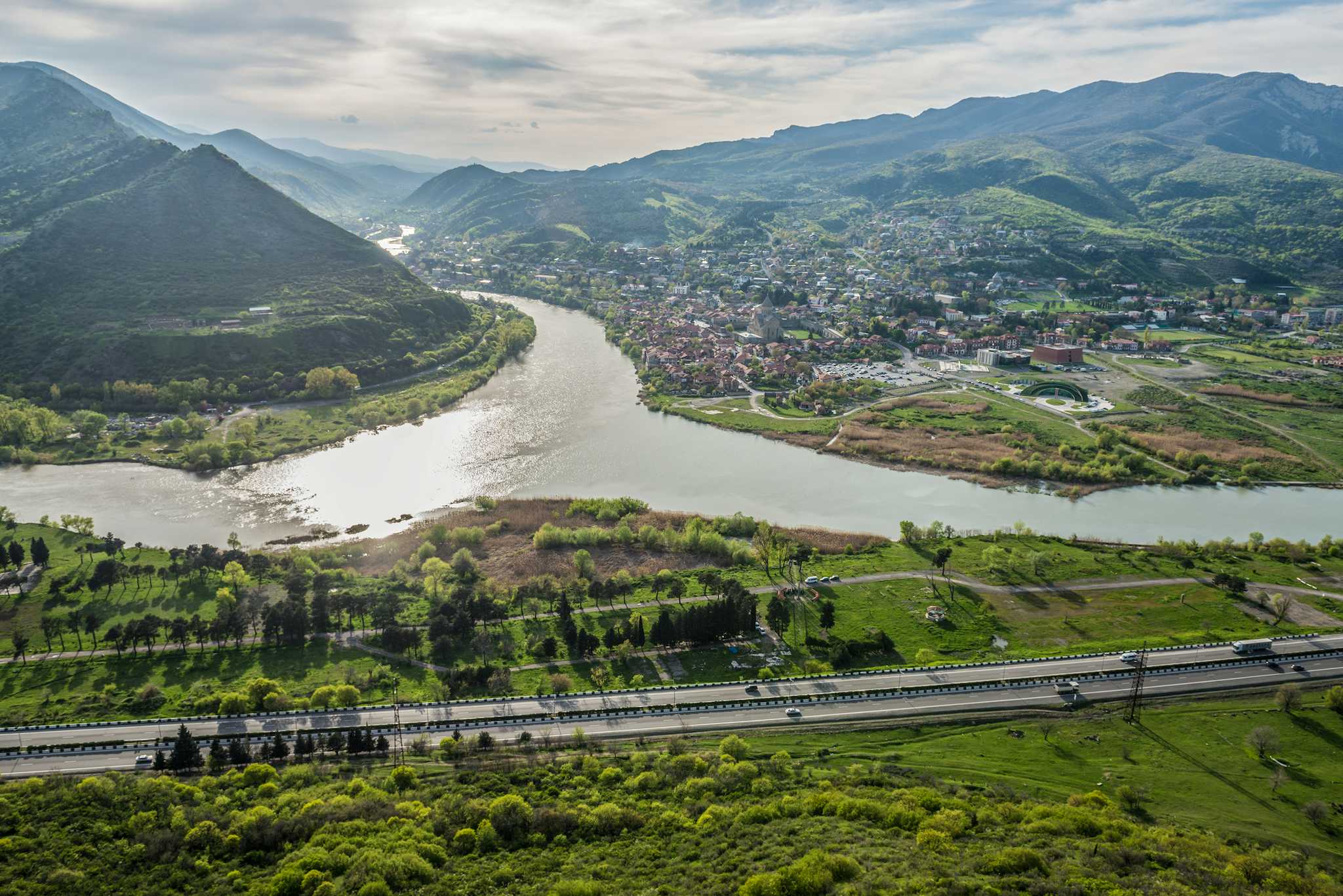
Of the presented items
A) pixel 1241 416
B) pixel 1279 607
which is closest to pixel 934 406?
pixel 1241 416

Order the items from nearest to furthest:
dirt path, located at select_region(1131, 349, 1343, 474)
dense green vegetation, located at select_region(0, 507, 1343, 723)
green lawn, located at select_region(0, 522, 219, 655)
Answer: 1. dense green vegetation, located at select_region(0, 507, 1343, 723)
2. green lawn, located at select_region(0, 522, 219, 655)
3. dirt path, located at select_region(1131, 349, 1343, 474)

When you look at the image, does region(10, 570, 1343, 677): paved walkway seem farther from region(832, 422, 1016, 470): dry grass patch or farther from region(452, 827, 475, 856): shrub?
region(832, 422, 1016, 470): dry grass patch

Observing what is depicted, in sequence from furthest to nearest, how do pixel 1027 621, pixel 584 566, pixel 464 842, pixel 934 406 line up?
pixel 934 406, pixel 584 566, pixel 1027 621, pixel 464 842

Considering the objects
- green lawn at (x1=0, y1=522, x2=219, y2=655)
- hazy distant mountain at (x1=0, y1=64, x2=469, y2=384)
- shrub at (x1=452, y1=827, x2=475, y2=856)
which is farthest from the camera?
hazy distant mountain at (x1=0, y1=64, x2=469, y2=384)

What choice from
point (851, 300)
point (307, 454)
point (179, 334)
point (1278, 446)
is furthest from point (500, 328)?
point (1278, 446)

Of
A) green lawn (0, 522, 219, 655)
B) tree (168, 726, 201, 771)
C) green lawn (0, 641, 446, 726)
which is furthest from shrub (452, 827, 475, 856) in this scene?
green lawn (0, 522, 219, 655)

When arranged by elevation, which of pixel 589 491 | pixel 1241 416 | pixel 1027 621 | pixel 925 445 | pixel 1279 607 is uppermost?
pixel 1241 416

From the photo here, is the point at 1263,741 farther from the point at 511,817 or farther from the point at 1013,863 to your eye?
the point at 511,817
